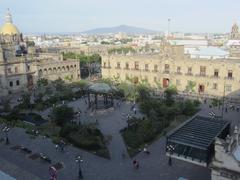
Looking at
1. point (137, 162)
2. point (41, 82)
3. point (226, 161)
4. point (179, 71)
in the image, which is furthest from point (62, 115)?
point (179, 71)

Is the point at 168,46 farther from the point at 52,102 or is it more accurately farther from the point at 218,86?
the point at 52,102

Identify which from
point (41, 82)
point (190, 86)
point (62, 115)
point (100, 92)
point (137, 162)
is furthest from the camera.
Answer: point (41, 82)

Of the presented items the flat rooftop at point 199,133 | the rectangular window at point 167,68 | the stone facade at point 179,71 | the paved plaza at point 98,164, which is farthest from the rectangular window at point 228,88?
the flat rooftop at point 199,133

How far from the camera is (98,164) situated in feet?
97.1

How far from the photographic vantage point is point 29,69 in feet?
219

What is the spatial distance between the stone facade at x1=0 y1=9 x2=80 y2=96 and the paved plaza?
2638cm

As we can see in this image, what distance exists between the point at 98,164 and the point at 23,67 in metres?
42.1

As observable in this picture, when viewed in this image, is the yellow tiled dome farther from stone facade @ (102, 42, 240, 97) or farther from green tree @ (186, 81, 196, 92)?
green tree @ (186, 81, 196, 92)

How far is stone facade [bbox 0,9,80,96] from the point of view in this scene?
61.2 meters

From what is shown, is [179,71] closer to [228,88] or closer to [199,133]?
[228,88]

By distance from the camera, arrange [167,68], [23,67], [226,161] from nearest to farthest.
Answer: [226,161], [167,68], [23,67]

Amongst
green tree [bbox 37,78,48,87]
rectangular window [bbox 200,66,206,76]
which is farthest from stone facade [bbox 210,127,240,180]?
green tree [bbox 37,78,48,87]

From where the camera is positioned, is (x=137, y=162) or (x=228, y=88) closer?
(x=137, y=162)

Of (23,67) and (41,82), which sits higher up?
(23,67)
